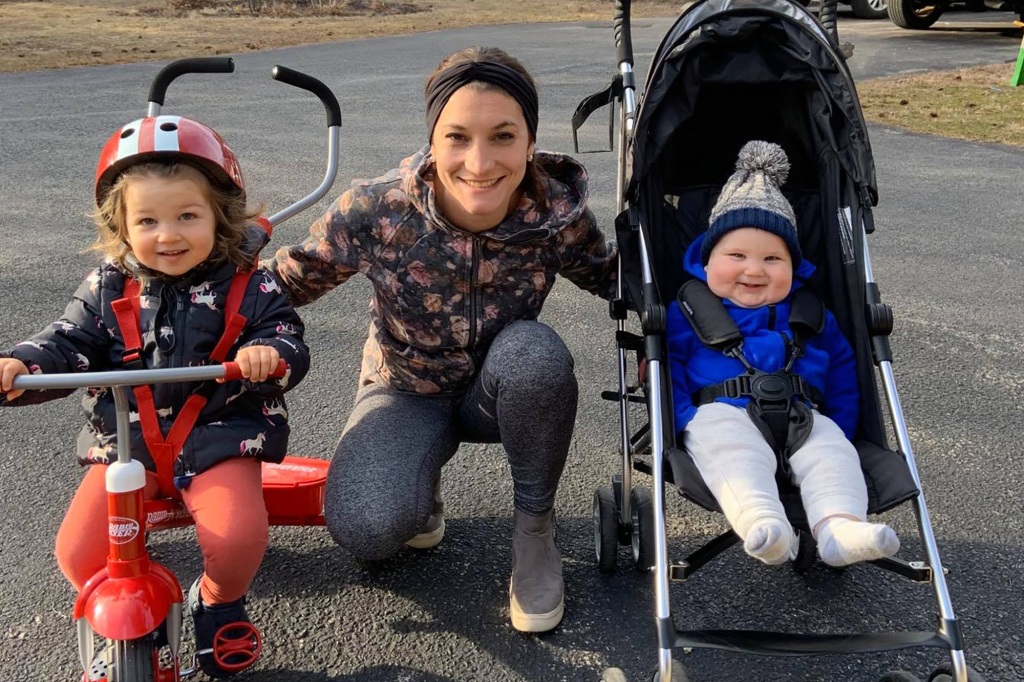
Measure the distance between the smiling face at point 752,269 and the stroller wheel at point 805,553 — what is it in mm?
693

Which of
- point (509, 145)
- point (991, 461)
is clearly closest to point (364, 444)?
point (509, 145)

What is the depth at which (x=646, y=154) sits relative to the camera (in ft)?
9.47

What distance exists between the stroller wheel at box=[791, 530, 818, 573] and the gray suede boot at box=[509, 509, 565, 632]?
715mm

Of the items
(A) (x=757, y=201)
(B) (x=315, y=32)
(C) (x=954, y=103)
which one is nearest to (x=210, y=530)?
(A) (x=757, y=201)

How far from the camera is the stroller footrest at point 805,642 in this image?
200 cm

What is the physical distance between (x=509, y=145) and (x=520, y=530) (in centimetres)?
107

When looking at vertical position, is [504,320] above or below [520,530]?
above

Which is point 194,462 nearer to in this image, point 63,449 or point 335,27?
point 63,449

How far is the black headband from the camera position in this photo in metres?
2.39

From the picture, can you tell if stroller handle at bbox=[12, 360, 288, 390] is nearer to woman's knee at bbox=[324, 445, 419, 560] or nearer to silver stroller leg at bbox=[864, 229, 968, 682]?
woman's knee at bbox=[324, 445, 419, 560]

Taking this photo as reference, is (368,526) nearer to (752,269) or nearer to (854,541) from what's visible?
(854,541)

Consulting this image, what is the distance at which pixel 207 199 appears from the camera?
2318mm

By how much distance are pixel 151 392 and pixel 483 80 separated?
1.15 m

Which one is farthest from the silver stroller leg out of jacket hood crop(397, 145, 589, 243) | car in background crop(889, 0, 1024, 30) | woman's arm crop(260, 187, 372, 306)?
car in background crop(889, 0, 1024, 30)
